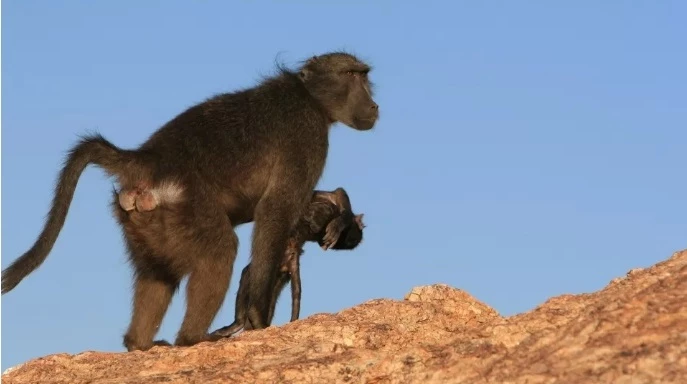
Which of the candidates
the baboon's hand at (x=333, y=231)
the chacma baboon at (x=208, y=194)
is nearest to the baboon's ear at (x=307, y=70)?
the chacma baboon at (x=208, y=194)

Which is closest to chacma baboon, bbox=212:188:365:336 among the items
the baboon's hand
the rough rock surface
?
the baboon's hand

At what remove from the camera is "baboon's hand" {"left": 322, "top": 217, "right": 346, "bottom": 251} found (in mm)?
8672

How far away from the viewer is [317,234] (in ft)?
28.6

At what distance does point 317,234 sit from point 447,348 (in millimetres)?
4632

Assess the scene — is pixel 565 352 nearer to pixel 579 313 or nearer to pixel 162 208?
pixel 579 313

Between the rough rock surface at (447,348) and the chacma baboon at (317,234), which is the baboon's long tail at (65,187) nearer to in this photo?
the rough rock surface at (447,348)

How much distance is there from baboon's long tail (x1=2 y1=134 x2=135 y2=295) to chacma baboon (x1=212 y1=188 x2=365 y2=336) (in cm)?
129

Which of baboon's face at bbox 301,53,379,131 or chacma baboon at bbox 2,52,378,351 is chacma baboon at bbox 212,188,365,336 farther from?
baboon's face at bbox 301,53,379,131

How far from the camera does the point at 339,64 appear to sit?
8.97 m

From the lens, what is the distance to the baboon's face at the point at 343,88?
344 inches

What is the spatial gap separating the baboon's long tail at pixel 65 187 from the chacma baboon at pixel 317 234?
1292mm

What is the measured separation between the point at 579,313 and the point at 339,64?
204 inches

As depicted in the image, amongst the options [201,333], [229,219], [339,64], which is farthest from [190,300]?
[339,64]

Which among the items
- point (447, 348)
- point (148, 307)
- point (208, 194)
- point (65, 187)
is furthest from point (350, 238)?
point (447, 348)
